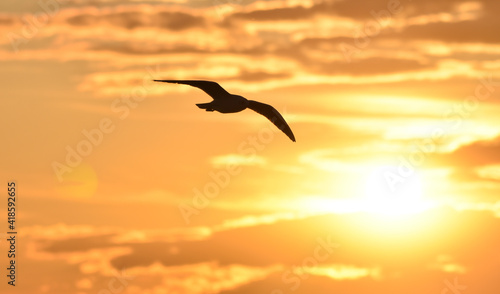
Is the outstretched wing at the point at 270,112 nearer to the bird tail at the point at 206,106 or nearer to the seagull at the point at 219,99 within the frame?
the seagull at the point at 219,99

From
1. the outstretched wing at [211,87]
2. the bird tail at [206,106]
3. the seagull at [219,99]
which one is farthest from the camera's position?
the bird tail at [206,106]

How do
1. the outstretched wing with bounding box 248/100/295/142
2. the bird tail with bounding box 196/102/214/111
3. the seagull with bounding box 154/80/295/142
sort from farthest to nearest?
1. the outstretched wing with bounding box 248/100/295/142
2. the bird tail with bounding box 196/102/214/111
3. the seagull with bounding box 154/80/295/142

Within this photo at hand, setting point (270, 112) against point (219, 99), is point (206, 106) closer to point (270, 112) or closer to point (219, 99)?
point (219, 99)

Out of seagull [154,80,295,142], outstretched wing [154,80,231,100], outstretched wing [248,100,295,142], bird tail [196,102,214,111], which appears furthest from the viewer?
outstretched wing [248,100,295,142]

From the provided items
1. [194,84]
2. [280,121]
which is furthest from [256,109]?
[194,84]

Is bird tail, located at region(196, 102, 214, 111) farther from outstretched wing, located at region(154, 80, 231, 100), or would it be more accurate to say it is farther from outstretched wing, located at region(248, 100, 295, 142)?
outstretched wing, located at region(248, 100, 295, 142)

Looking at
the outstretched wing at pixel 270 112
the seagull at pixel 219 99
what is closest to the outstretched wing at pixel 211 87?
the seagull at pixel 219 99

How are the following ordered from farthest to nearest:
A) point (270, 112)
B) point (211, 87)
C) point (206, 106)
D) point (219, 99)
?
point (270, 112) → point (219, 99) → point (206, 106) → point (211, 87)

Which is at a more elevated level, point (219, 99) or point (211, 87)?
point (211, 87)

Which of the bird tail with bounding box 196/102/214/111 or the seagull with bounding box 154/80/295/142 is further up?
the seagull with bounding box 154/80/295/142

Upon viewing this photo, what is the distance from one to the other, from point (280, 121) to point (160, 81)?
40.6 ft

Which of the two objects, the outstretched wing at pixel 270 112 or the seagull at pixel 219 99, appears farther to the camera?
the outstretched wing at pixel 270 112

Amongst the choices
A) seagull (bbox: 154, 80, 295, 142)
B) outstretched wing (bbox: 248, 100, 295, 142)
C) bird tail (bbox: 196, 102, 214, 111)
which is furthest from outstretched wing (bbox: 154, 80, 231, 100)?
outstretched wing (bbox: 248, 100, 295, 142)

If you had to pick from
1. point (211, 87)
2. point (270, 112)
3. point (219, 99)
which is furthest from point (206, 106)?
point (270, 112)
